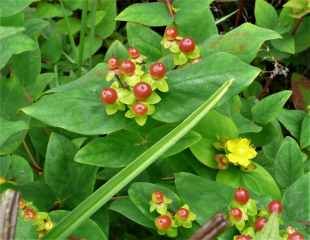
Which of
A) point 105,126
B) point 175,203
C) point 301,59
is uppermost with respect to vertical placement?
point 105,126

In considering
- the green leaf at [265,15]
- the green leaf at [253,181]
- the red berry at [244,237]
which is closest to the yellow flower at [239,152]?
the green leaf at [253,181]

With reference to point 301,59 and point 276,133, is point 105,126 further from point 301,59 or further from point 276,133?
point 301,59

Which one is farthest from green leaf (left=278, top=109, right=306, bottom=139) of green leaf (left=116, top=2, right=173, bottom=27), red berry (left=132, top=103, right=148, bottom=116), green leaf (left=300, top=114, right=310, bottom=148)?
red berry (left=132, top=103, right=148, bottom=116)

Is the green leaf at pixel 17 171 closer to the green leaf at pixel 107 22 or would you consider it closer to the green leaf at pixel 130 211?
the green leaf at pixel 130 211

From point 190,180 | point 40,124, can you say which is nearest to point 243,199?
point 190,180

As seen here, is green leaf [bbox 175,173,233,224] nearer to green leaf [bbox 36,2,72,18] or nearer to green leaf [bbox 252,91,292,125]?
green leaf [bbox 252,91,292,125]
